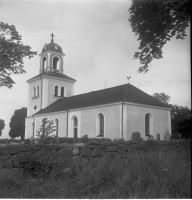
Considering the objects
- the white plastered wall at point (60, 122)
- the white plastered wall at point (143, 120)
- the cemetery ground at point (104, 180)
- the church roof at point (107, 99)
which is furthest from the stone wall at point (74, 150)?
the white plastered wall at point (60, 122)

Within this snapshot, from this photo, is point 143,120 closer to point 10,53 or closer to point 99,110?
point 99,110

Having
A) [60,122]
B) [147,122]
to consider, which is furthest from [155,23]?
[60,122]

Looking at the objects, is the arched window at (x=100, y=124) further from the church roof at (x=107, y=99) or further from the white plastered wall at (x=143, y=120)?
the white plastered wall at (x=143, y=120)

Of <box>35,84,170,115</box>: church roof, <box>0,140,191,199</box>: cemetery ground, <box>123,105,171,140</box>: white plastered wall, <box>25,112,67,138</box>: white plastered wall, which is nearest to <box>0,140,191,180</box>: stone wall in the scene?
<box>0,140,191,199</box>: cemetery ground

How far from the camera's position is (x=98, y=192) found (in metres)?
5.54

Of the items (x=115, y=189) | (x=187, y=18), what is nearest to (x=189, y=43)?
(x=187, y=18)

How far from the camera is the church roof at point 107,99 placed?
25.1 meters

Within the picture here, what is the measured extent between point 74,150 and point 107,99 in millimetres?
19650

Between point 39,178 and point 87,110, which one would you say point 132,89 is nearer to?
point 87,110

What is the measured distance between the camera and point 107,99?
26812 mm

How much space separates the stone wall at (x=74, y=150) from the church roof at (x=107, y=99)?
1490cm

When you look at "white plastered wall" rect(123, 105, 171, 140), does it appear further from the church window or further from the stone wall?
the stone wall

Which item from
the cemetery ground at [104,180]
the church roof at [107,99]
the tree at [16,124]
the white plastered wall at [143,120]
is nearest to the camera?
the cemetery ground at [104,180]

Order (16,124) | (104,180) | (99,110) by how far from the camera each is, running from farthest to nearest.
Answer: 1. (99,110)
2. (16,124)
3. (104,180)
